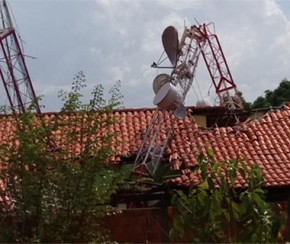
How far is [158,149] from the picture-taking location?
59.3 ft

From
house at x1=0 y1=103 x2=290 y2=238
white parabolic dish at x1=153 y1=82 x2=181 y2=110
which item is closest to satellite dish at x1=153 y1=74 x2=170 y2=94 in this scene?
house at x1=0 y1=103 x2=290 y2=238

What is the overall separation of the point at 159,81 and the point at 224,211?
1119 centimetres

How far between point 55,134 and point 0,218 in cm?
124

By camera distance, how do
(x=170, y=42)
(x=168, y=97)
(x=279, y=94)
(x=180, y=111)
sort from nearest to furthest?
(x=168, y=97) → (x=180, y=111) → (x=170, y=42) → (x=279, y=94)

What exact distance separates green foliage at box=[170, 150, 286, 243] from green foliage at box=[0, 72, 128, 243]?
3.52 feet

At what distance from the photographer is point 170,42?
716 inches

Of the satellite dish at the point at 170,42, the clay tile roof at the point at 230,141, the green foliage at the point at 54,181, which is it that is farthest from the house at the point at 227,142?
the green foliage at the point at 54,181

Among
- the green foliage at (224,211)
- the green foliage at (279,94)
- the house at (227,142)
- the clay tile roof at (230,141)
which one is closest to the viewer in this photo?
the green foliage at (224,211)

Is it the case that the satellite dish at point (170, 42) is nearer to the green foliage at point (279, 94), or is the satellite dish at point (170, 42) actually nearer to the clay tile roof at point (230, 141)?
the clay tile roof at point (230, 141)

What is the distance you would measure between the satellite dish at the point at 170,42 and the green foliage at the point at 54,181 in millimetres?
9440

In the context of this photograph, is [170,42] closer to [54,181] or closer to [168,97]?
[168,97]

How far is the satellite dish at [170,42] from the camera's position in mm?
18078

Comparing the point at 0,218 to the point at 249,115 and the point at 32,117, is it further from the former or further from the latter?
the point at 249,115

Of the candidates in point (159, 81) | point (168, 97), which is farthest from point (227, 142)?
point (168, 97)
